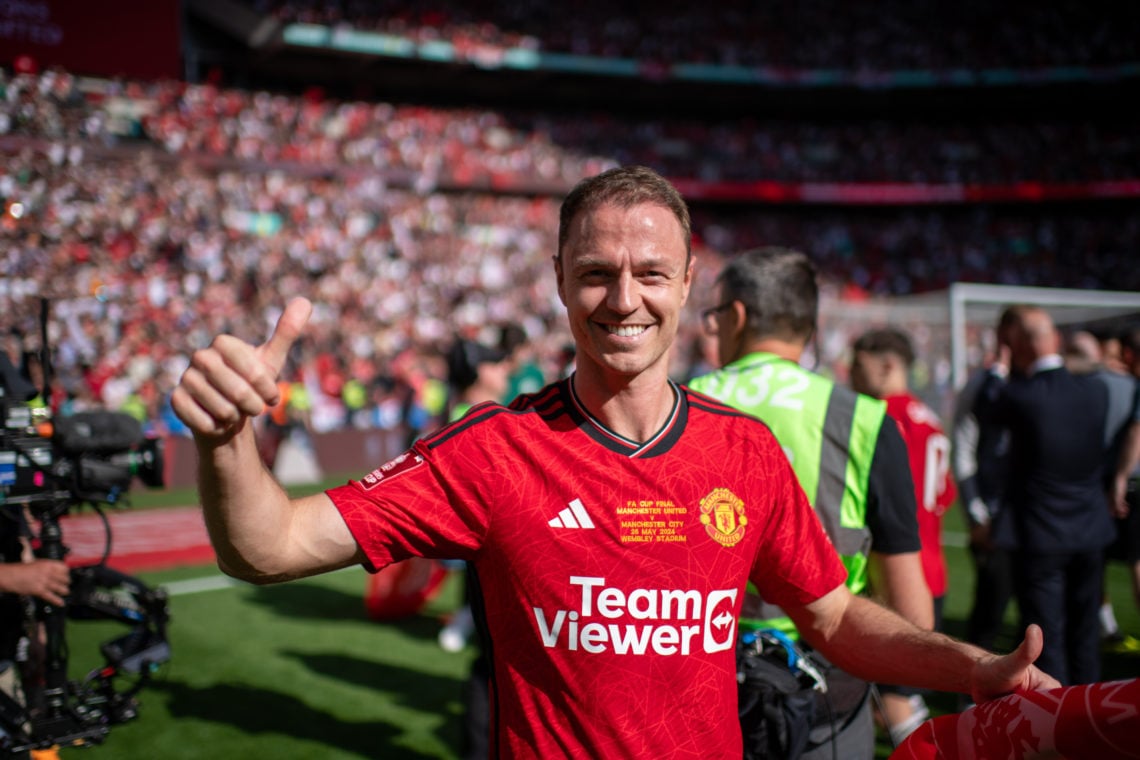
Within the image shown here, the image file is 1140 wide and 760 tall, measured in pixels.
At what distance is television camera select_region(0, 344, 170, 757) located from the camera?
3.65m

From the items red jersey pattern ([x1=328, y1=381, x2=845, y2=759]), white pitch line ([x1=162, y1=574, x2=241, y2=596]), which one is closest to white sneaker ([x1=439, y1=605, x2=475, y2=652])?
white pitch line ([x1=162, y1=574, x2=241, y2=596])

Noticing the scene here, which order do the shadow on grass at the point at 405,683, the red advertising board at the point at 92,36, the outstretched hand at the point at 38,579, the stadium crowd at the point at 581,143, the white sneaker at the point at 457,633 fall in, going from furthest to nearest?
the stadium crowd at the point at 581,143, the red advertising board at the point at 92,36, the white sneaker at the point at 457,633, the shadow on grass at the point at 405,683, the outstretched hand at the point at 38,579

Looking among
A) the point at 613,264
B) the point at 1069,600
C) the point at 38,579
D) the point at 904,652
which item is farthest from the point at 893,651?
the point at 1069,600

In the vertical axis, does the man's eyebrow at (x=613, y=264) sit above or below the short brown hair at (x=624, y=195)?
below

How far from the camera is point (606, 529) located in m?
1.91

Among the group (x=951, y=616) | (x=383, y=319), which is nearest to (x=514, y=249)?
(x=383, y=319)

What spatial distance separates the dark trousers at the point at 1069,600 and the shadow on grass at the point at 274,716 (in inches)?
134

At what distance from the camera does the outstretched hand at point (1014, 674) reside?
1638 millimetres

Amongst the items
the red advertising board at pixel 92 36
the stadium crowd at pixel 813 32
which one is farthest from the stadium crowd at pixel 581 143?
the red advertising board at pixel 92 36

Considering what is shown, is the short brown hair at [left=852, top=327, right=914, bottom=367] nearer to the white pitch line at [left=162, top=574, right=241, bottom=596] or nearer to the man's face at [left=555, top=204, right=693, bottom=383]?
the man's face at [left=555, top=204, right=693, bottom=383]

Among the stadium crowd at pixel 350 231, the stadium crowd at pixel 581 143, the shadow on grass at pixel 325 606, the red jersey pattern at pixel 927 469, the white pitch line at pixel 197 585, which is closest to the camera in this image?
the red jersey pattern at pixel 927 469

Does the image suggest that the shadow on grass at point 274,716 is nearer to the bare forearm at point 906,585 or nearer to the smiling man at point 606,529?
the bare forearm at point 906,585

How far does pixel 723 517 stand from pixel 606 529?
0.92 ft

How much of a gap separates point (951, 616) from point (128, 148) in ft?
63.3
